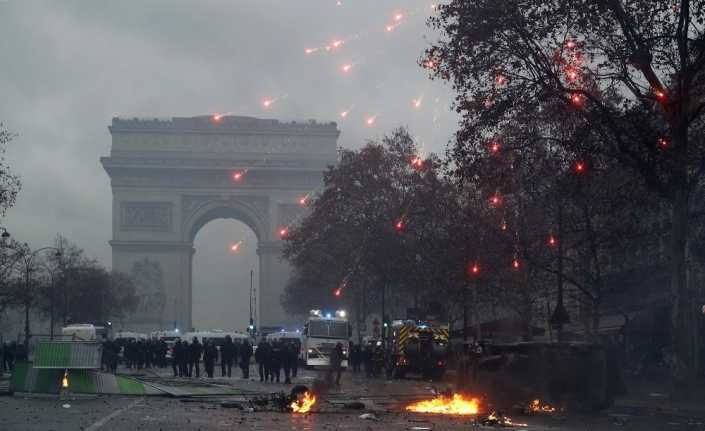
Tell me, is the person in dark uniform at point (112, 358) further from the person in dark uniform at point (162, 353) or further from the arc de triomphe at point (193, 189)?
the arc de triomphe at point (193, 189)

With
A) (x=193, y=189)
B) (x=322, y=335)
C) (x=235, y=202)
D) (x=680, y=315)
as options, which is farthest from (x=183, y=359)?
(x=235, y=202)

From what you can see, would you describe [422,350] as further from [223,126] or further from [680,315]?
[223,126]

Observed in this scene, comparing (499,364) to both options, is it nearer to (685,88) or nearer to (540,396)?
(540,396)

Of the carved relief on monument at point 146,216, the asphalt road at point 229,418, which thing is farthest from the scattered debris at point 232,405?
the carved relief on monument at point 146,216

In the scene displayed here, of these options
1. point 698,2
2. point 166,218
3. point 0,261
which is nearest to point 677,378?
point 698,2

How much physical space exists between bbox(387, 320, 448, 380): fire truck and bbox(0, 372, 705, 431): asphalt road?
61.7 ft

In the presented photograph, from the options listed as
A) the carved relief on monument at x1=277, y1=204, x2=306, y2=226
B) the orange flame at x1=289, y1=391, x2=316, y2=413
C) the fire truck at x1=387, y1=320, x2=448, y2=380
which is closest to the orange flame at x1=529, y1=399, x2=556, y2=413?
the orange flame at x1=289, y1=391, x2=316, y2=413

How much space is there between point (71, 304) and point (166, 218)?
560 inches

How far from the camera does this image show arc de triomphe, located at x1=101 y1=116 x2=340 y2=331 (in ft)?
343

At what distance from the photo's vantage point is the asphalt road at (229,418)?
18.0 metres

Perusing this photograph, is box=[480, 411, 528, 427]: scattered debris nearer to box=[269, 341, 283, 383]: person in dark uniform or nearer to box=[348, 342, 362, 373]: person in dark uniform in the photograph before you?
box=[269, 341, 283, 383]: person in dark uniform

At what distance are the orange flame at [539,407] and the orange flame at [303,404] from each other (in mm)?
4044

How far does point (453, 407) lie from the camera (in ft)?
74.8

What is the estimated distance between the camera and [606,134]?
27719 millimetres
